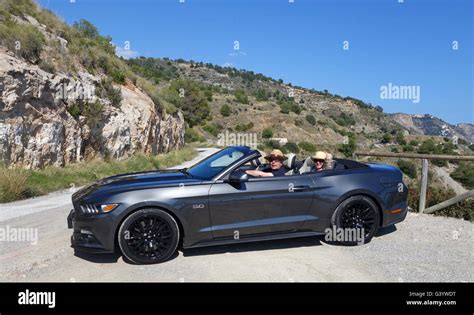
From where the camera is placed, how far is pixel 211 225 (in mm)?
4824

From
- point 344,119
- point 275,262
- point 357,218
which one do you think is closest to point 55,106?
point 275,262

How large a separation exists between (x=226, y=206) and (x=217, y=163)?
847mm

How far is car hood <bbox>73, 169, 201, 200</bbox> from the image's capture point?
188 inches

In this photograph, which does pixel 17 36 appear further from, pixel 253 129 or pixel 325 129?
pixel 325 129

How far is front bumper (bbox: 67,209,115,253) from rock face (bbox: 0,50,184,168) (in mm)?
8148

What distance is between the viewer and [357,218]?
552cm

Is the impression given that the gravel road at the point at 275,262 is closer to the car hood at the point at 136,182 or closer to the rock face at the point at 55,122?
the car hood at the point at 136,182

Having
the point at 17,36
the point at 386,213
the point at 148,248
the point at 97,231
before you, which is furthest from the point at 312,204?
the point at 17,36

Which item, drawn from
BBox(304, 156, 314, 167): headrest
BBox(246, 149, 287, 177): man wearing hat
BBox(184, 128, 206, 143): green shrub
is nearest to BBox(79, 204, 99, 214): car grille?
BBox(246, 149, 287, 177): man wearing hat

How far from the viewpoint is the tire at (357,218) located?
538 cm

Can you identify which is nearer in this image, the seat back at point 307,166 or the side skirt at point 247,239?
the side skirt at point 247,239

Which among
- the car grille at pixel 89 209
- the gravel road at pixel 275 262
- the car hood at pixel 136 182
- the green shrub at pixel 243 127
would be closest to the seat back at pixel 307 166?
the gravel road at pixel 275 262

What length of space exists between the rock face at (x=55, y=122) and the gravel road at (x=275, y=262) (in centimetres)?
705

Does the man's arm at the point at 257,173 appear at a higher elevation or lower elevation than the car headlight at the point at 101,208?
higher
